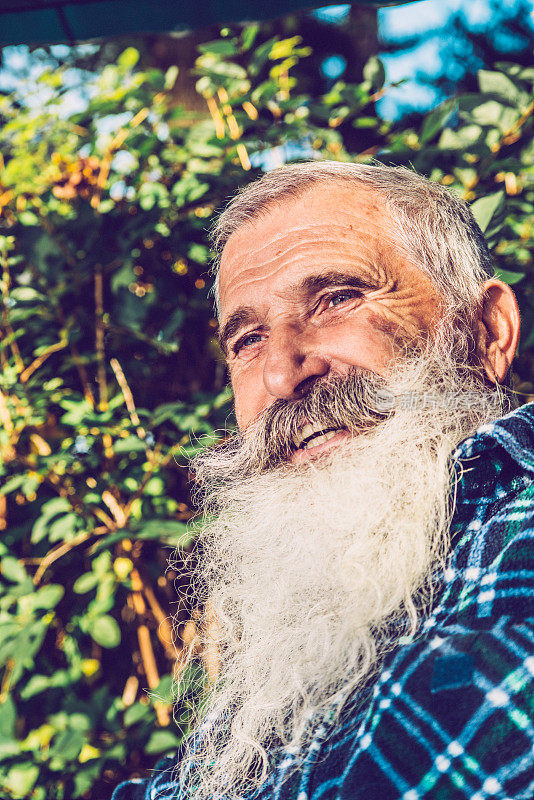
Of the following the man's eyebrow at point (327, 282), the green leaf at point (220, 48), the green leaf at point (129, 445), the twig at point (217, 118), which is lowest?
the green leaf at point (129, 445)

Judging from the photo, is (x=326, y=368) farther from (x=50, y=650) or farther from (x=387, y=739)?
(x=50, y=650)

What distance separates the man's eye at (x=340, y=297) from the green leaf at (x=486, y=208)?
0.56 m

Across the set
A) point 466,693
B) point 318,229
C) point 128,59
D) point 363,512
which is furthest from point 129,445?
point 466,693

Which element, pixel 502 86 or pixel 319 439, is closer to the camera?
pixel 319 439

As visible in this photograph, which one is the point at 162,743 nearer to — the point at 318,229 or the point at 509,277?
the point at 318,229

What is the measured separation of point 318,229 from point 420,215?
289 mm

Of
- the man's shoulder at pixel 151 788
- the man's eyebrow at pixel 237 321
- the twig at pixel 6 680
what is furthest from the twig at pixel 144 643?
the man's eyebrow at pixel 237 321

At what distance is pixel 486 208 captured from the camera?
196 cm

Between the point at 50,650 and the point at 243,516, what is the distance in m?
1.13

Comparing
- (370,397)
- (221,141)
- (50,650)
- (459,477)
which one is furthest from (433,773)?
(221,141)

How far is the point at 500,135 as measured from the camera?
2137 mm

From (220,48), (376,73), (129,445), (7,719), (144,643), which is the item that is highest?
(220,48)

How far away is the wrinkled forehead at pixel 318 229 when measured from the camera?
172 cm

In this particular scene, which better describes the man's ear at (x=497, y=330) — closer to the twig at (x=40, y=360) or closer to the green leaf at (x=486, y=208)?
the green leaf at (x=486, y=208)
